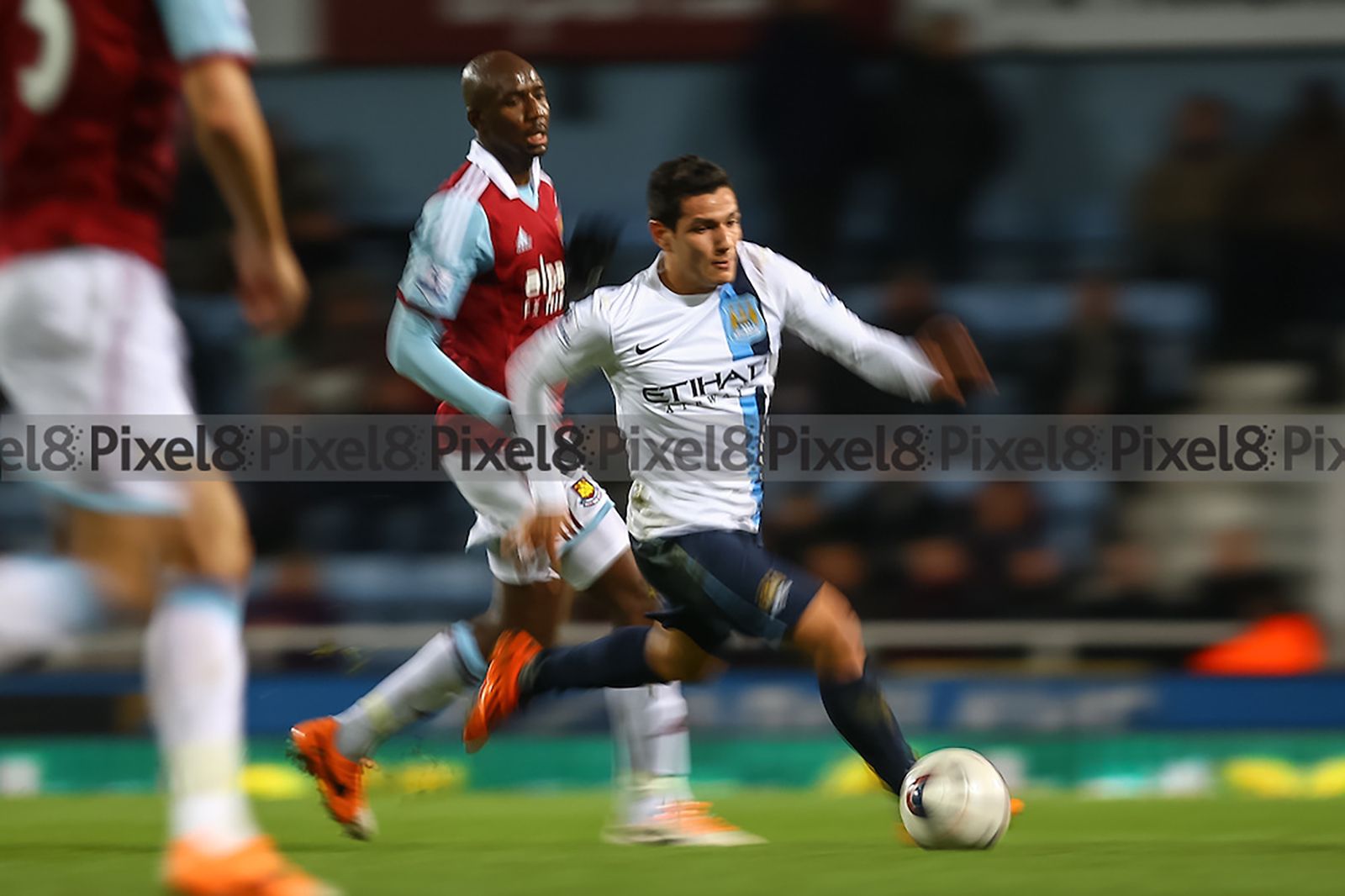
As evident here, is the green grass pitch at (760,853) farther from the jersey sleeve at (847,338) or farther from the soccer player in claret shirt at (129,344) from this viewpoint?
the jersey sleeve at (847,338)

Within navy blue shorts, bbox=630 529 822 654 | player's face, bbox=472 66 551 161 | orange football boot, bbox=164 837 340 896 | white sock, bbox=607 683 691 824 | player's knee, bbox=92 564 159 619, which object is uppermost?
player's face, bbox=472 66 551 161

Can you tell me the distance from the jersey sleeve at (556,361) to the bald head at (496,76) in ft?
2.43

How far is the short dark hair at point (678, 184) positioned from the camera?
4.81 m

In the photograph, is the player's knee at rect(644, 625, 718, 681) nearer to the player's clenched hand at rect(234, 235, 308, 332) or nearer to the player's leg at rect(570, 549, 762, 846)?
the player's leg at rect(570, 549, 762, 846)

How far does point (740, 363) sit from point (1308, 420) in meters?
6.23

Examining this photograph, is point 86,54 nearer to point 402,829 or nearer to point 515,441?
point 515,441

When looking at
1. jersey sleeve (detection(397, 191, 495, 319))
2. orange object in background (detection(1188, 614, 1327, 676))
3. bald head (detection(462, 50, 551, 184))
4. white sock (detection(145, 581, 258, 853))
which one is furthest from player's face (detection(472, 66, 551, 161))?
→ orange object in background (detection(1188, 614, 1327, 676))

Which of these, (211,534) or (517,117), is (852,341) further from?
(211,534)

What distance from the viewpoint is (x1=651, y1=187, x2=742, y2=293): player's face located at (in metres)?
4.79

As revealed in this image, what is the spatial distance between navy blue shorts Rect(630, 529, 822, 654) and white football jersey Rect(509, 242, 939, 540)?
0.16 feet

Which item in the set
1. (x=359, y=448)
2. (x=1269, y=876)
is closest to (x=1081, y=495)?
(x=359, y=448)

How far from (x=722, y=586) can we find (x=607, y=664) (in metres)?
0.48

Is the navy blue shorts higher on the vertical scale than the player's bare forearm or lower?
lower

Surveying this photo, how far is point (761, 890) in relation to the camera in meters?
3.73
